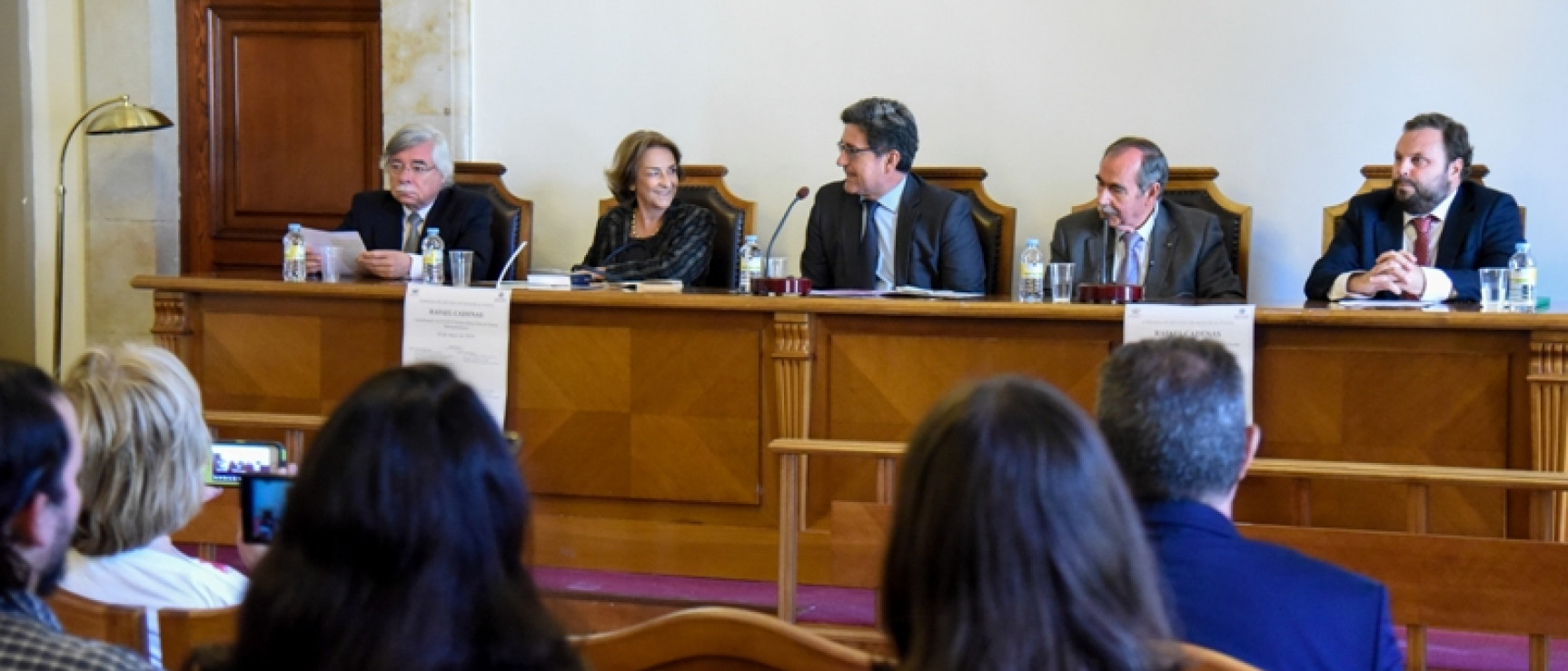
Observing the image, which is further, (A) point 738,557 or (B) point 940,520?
(A) point 738,557

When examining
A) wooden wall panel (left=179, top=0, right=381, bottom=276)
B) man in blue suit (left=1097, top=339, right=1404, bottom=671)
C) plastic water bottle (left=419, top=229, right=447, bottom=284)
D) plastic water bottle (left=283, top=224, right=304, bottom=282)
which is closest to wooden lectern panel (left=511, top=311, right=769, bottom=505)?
plastic water bottle (left=419, top=229, right=447, bottom=284)

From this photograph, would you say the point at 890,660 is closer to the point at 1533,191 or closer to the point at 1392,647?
the point at 1392,647

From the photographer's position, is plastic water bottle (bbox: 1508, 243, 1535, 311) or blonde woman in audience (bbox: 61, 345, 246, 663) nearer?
blonde woman in audience (bbox: 61, 345, 246, 663)

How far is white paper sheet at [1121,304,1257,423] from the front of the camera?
3.47 meters

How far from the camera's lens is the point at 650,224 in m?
5.07

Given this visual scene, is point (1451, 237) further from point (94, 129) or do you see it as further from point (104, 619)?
point (94, 129)

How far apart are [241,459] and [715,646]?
3.25ft

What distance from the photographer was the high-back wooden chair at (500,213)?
206 inches

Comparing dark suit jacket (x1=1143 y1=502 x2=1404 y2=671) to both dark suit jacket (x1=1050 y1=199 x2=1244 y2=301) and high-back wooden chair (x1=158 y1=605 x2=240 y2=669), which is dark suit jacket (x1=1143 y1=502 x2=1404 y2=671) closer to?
high-back wooden chair (x1=158 y1=605 x2=240 y2=669)

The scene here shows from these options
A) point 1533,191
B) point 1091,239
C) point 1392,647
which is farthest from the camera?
point 1533,191

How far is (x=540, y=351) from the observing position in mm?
3908

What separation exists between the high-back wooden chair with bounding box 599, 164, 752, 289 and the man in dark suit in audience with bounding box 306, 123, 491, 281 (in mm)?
503

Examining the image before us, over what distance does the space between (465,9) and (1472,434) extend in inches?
152

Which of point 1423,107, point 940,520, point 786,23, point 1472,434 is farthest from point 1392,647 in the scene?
point 786,23
